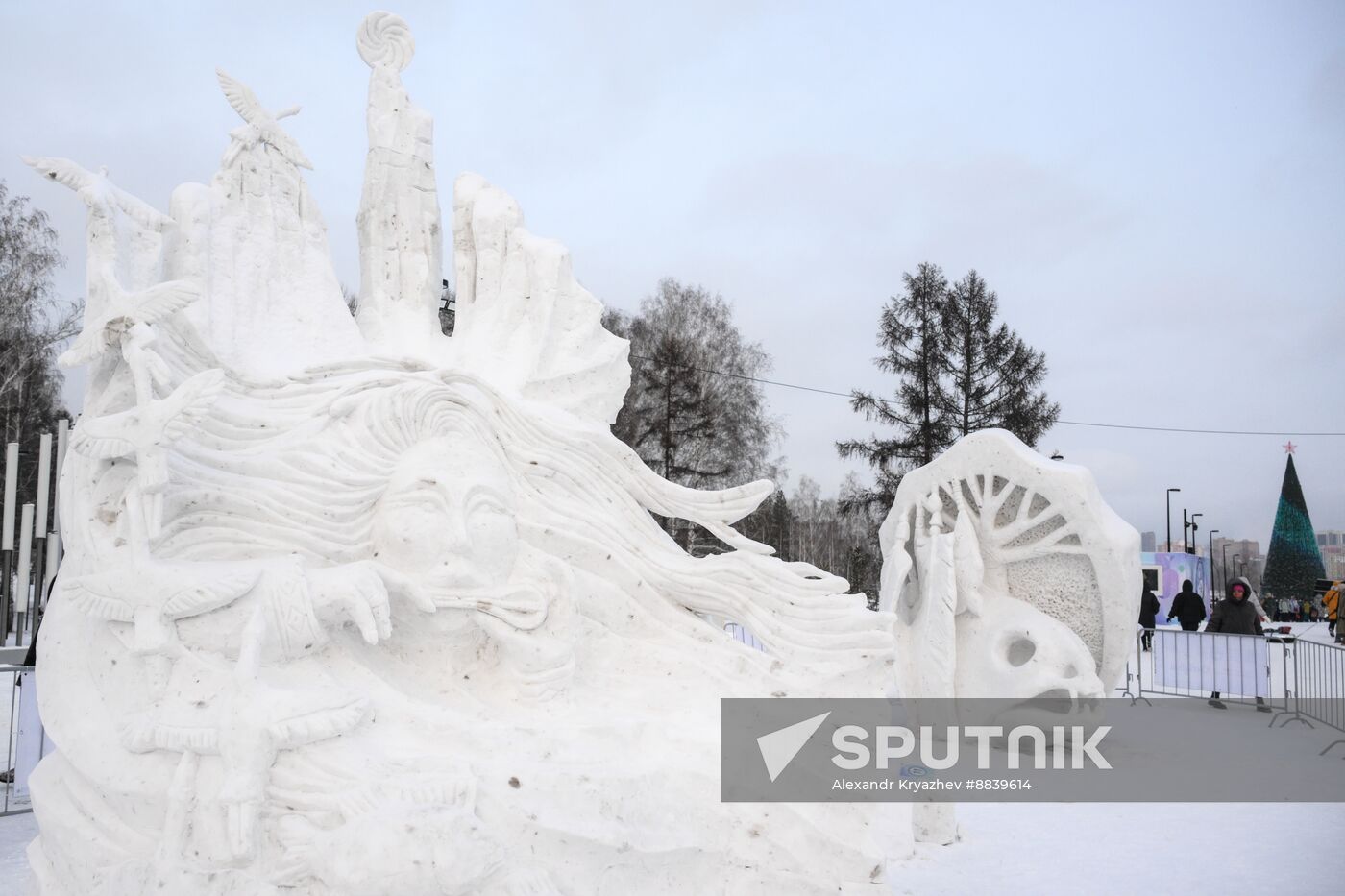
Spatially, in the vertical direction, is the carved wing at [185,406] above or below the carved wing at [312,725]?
above

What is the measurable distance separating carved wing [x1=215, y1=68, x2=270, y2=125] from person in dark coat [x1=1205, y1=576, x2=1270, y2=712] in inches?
385

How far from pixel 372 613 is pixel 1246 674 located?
31.2 feet

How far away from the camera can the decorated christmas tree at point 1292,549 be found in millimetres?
23781

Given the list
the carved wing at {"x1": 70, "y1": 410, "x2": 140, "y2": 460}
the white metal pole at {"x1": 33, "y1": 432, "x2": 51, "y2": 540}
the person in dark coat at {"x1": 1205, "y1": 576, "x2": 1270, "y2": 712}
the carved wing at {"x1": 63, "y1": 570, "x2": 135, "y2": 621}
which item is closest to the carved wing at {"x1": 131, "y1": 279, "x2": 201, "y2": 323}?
the carved wing at {"x1": 70, "y1": 410, "x2": 140, "y2": 460}

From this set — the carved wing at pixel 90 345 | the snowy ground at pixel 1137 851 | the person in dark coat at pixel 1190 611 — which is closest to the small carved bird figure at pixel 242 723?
the carved wing at pixel 90 345

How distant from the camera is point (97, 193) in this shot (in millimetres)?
3604

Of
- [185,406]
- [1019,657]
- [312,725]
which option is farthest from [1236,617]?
[185,406]

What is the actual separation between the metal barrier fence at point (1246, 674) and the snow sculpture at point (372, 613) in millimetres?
6391

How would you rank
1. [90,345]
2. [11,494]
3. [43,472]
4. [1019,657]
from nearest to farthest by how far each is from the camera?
[90,345], [1019,657], [43,472], [11,494]

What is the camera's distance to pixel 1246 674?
963cm

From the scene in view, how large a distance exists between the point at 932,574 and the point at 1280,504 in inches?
886

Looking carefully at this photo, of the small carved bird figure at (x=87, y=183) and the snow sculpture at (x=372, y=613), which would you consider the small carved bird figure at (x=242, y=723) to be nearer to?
the snow sculpture at (x=372, y=613)

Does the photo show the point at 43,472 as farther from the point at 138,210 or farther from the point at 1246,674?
the point at 1246,674

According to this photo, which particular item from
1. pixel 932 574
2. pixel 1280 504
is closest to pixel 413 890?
pixel 932 574
